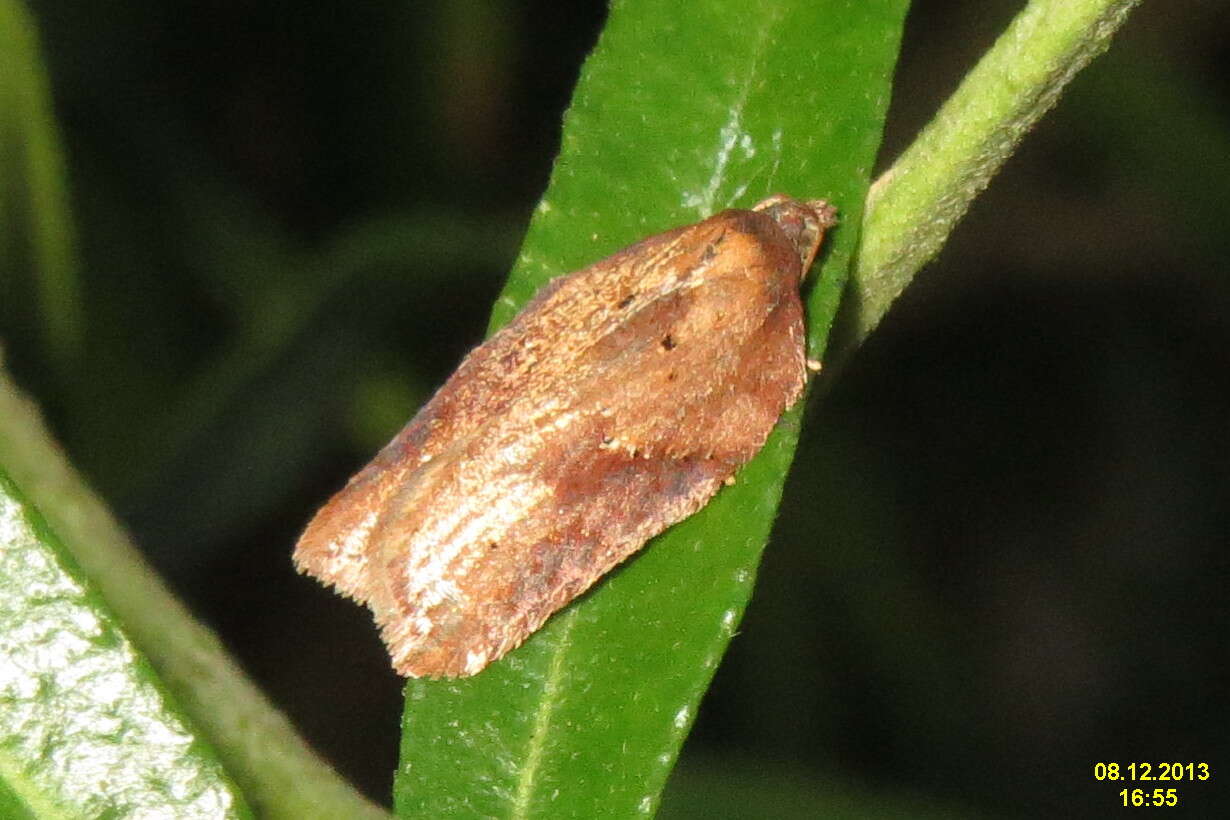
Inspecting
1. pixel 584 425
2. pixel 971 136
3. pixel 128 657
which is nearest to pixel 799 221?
pixel 971 136

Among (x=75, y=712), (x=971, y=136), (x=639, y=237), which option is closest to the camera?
(x=75, y=712)

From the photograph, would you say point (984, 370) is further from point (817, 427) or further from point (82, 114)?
point (82, 114)

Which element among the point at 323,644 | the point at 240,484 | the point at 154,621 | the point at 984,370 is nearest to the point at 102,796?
the point at 154,621

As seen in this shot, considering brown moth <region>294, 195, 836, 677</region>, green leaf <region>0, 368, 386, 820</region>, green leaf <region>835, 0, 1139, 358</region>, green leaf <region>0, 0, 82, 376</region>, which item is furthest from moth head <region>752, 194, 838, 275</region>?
green leaf <region>0, 0, 82, 376</region>

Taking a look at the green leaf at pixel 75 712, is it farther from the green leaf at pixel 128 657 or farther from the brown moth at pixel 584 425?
the brown moth at pixel 584 425

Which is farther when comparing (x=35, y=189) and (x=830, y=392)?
(x=830, y=392)

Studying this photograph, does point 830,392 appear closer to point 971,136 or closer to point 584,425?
point 584,425

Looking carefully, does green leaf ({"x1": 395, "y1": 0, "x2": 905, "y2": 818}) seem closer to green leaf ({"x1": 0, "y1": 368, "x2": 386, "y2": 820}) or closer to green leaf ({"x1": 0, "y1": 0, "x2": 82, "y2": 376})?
green leaf ({"x1": 0, "y1": 368, "x2": 386, "y2": 820})
